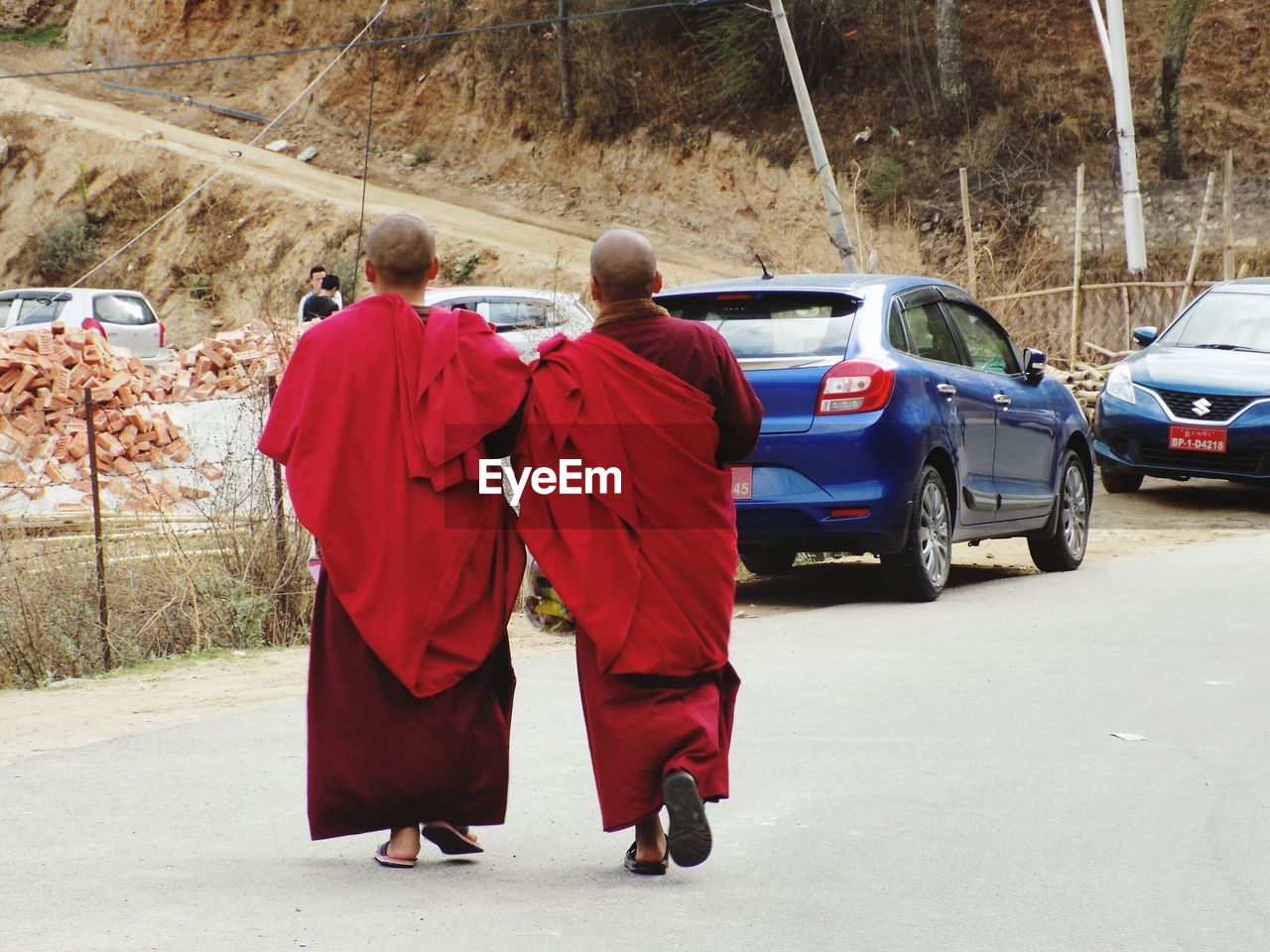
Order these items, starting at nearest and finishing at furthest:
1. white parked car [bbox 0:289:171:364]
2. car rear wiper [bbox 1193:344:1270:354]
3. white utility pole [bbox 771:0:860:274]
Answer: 1. car rear wiper [bbox 1193:344:1270:354]
2. white utility pole [bbox 771:0:860:274]
3. white parked car [bbox 0:289:171:364]

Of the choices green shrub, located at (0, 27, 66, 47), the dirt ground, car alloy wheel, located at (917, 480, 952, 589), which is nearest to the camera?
the dirt ground

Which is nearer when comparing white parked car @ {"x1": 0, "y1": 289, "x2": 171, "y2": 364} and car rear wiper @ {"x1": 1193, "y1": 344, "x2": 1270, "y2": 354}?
car rear wiper @ {"x1": 1193, "y1": 344, "x2": 1270, "y2": 354}

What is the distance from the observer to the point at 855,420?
31.2ft

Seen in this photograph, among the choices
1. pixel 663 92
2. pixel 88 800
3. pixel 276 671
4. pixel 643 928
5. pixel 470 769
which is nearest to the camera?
pixel 643 928

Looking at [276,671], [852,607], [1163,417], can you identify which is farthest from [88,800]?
[1163,417]

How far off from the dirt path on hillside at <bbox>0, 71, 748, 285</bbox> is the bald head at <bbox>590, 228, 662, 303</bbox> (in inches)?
1129

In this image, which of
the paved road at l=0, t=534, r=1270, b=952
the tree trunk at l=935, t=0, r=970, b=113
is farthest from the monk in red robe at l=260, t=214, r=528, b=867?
the tree trunk at l=935, t=0, r=970, b=113

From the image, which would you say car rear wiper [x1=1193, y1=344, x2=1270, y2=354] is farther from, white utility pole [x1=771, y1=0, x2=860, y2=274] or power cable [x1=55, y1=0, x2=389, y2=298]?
power cable [x1=55, y1=0, x2=389, y2=298]

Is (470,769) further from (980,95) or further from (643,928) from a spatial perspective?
(980,95)

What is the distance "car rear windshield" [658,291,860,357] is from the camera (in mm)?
9703

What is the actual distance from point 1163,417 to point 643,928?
11.8 m

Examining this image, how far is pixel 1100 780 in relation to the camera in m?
5.97

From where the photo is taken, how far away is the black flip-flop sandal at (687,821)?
4.53 metres

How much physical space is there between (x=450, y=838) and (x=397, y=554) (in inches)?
34.3
